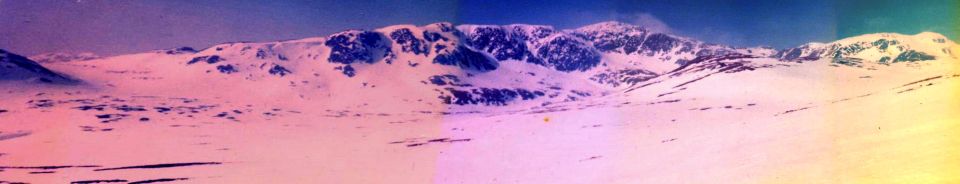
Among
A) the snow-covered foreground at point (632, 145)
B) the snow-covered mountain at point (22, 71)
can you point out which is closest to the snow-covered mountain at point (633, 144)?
the snow-covered foreground at point (632, 145)

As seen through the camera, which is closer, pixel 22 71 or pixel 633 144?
pixel 633 144

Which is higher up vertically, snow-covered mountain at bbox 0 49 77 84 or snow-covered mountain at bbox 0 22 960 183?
snow-covered mountain at bbox 0 49 77 84

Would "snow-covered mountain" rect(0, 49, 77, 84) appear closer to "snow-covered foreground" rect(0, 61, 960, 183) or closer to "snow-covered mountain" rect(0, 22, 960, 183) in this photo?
"snow-covered mountain" rect(0, 22, 960, 183)

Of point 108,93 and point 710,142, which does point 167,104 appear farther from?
point 710,142

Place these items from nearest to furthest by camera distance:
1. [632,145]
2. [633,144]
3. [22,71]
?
[632,145] → [633,144] → [22,71]

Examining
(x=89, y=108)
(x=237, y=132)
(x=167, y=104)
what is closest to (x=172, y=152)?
(x=237, y=132)

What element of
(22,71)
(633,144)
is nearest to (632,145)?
(633,144)

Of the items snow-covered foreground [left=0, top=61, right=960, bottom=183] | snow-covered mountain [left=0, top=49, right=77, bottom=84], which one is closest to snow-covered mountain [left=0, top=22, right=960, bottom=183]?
snow-covered foreground [left=0, top=61, right=960, bottom=183]

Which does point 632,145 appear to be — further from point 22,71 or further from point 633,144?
point 22,71
